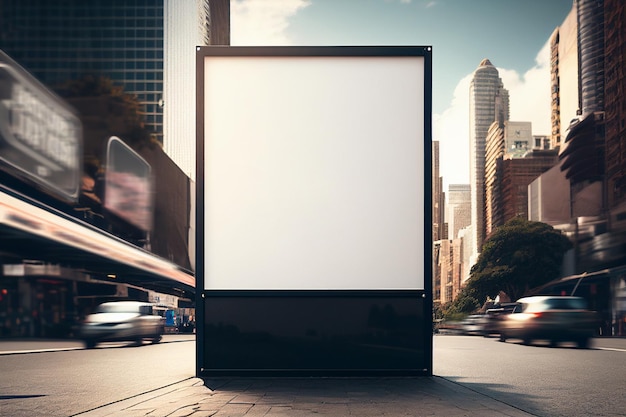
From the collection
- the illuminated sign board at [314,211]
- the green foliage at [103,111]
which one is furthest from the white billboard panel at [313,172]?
the green foliage at [103,111]

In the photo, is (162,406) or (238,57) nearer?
(162,406)

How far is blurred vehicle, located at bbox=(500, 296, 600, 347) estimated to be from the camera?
14539 mm

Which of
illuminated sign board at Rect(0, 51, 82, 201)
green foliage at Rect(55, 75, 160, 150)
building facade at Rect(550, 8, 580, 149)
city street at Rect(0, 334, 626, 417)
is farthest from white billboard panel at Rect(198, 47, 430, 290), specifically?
building facade at Rect(550, 8, 580, 149)

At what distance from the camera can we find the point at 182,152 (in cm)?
10006

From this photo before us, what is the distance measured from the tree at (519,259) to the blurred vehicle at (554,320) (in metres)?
48.3

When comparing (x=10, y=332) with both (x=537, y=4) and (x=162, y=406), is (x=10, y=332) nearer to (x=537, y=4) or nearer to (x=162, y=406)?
(x=162, y=406)

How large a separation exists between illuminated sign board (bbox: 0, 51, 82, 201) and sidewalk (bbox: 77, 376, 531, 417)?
32.8m

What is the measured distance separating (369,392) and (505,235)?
62568 mm

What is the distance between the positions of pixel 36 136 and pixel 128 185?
66.4 ft

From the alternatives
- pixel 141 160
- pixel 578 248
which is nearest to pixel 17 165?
pixel 141 160

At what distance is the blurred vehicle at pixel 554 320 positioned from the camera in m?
14.5

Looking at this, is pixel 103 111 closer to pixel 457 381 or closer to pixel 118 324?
pixel 118 324

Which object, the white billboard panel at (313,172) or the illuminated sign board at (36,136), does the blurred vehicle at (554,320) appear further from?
the illuminated sign board at (36,136)

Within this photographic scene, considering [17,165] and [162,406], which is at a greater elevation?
[17,165]
